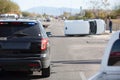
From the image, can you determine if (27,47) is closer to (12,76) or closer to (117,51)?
(12,76)

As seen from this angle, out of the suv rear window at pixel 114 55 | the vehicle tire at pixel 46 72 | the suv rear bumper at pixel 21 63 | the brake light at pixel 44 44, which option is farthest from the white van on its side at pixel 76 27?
the suv rear window at pixel 114 55

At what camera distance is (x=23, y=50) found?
11.1 meters

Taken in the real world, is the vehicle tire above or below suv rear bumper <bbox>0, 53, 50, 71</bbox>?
below

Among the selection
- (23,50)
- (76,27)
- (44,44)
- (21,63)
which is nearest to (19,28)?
(23,50)

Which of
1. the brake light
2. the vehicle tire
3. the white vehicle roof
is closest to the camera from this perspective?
the white vehicle roof

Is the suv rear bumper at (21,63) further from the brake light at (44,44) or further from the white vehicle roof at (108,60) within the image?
the white vehicle roof at (108,60)

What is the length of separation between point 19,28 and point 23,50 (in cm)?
70

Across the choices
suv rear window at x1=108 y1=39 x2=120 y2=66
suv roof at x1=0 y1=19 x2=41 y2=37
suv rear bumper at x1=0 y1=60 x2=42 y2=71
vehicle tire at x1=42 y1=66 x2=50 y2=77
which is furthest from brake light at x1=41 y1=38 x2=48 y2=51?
suv rear window at x1=108 y1=39 x2=120 y2=66

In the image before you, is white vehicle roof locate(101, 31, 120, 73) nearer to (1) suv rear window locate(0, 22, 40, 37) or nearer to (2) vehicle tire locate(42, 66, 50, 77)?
(1) suv rear window locate(0, 22, 40, 37)

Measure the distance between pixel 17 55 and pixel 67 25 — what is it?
3009 centimetres

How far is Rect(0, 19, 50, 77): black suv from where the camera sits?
11.1 m

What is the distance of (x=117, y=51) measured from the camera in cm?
595

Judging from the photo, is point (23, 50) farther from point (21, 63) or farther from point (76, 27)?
point (76, 27)

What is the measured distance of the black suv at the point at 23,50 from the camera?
11.1m
